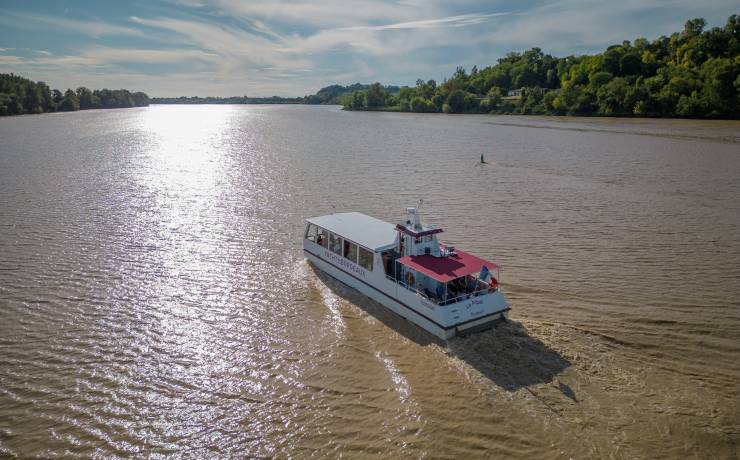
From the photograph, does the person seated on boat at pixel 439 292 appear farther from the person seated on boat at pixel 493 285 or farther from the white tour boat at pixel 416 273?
the person seated on boat at pixel 493 285

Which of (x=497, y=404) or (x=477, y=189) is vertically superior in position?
(x=477, y=189)

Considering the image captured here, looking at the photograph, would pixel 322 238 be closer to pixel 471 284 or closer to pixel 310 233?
pixel 310 233

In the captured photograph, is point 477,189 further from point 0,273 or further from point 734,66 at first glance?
point 734,66

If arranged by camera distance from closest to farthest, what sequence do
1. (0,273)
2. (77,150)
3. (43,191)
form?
(0,273)
(43,191)
(77,150)

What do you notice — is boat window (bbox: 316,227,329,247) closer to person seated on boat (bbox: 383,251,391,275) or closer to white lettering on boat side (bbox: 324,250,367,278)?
white lettering on boat side (bbox: 324,250,367,278)

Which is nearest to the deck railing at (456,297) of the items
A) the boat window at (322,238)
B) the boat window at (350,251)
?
the boat window at (350,251)

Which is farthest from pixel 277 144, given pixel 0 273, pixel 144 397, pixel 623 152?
pixel 144 397
